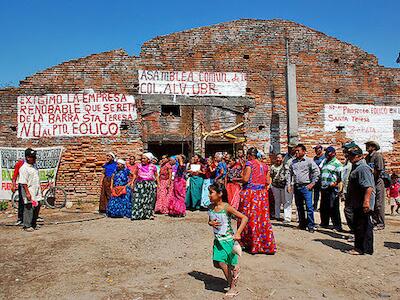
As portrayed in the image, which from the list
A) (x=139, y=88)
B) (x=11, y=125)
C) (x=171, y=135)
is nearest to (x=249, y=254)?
(x=171, y=135)

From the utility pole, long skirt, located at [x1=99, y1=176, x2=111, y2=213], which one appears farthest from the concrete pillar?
long skirt, located at [x1=99, y1=176, x2=111, y2=213]

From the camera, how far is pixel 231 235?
13.2 ft

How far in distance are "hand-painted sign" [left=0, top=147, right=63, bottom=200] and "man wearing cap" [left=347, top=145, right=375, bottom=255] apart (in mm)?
9170

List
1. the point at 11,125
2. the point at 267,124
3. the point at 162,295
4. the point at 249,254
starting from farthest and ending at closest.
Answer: the point at 267,124 → the point at 11,125 → the point at 249,254 → the point at 162,295

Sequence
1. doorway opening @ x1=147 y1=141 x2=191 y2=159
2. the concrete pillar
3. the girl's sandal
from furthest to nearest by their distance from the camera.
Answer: doorway opening @ x1=147 y1=141 x2=191 y2=159
the concrete pillar
the girl's sandal

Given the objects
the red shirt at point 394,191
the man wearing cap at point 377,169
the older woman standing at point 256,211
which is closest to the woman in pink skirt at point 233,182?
the older woman standing at point 256,211

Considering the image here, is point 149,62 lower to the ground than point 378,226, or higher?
higher

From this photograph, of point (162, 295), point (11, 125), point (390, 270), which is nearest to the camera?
point (162, 295)

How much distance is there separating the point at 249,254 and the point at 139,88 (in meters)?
8.22

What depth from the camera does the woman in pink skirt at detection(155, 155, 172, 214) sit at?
9125 mm

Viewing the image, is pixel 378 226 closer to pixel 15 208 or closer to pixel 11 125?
pixel 15 208

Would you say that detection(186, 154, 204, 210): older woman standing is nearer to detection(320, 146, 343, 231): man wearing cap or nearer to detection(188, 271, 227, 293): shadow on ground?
detection(320, 146, 343, 231): man wearing cap

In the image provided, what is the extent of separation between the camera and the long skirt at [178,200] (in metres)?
8.59

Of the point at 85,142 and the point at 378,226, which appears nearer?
the point at 378,226
